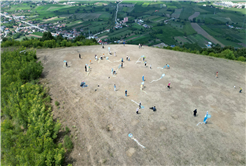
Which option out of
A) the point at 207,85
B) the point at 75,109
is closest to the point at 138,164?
the point at 75,109

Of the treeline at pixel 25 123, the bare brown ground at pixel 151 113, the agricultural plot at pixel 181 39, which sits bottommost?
the agricultural plot at pixel 181 39

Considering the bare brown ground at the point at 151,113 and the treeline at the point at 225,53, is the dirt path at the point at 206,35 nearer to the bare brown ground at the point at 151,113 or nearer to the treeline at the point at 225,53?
the treeline at the point at 225,53

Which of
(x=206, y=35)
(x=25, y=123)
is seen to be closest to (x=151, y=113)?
(x=25, y=123)

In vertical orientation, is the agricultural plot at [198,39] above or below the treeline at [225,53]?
below

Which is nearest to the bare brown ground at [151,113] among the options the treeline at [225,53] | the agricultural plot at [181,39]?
the treeline at [225,53]

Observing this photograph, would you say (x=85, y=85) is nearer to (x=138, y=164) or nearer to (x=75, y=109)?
(x=75, y=109)

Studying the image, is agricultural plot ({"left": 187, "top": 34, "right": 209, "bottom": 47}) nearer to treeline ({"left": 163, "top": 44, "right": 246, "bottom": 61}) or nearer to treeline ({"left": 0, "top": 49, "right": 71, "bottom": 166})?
treeline ({"left": 163, "top": 44, "right": 246, "bottom": 61})

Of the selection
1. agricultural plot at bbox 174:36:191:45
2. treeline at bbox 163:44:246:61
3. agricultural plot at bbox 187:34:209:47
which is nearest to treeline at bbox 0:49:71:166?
treeline at bbox 163:44:246:61
